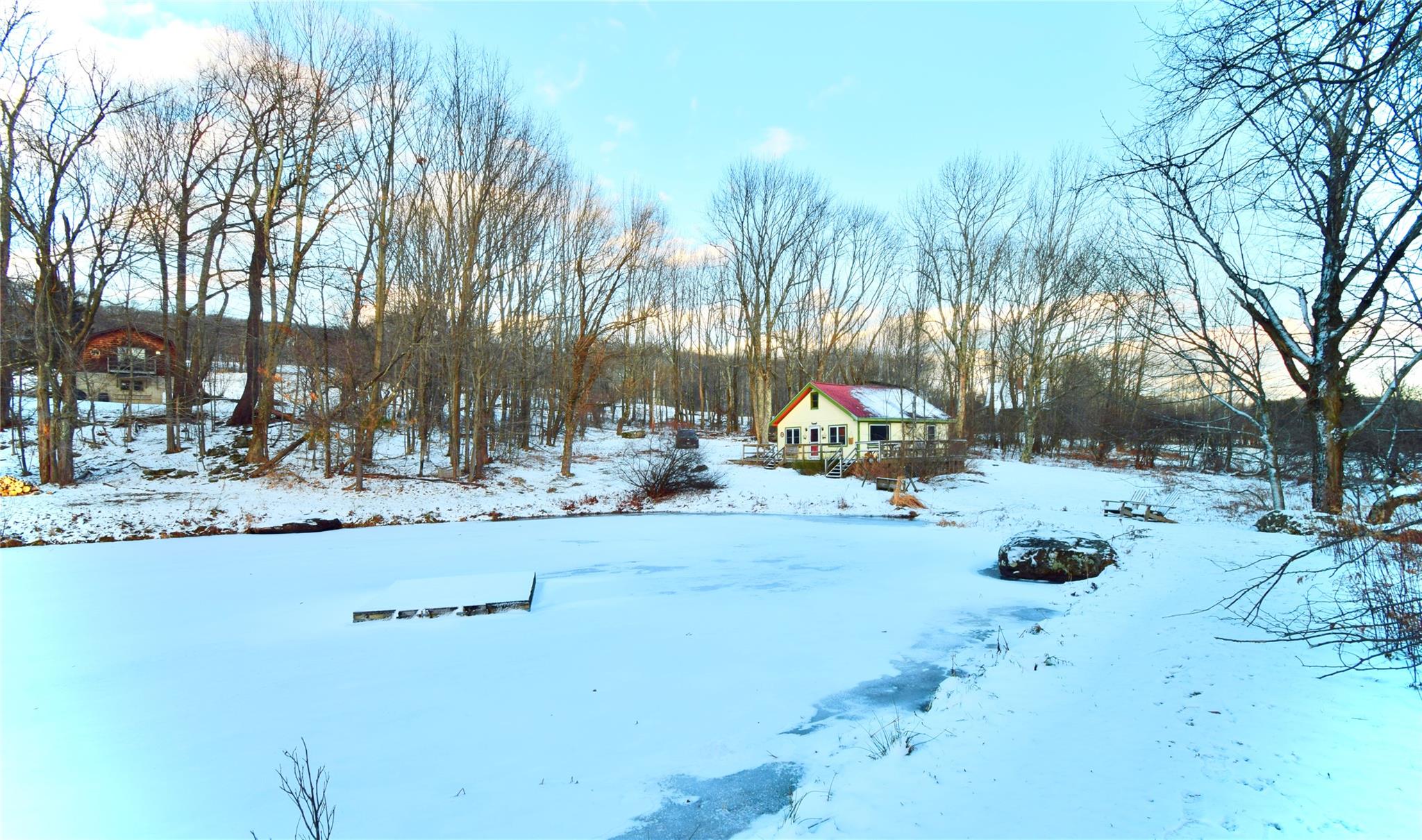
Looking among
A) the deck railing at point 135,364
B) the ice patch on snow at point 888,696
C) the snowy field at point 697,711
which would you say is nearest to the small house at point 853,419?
the snowy field at point 697,711

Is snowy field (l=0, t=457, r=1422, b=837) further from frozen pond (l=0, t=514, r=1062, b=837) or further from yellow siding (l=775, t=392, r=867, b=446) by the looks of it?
yellow siding (l=775, t=392, r=867, b=446)

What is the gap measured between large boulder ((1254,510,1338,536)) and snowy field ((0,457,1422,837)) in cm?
229

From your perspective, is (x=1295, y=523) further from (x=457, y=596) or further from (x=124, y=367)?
(x=124, y=367)

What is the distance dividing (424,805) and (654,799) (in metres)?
1.27

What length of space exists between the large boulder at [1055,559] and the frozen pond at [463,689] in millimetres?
512

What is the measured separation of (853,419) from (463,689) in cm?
2536

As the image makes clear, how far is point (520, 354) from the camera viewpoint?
2720 cm

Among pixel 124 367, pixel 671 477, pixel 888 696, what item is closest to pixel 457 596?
pixel 888 696

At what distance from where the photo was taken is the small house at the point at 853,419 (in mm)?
28797

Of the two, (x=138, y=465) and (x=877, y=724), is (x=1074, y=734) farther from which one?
(x=138, y=465)

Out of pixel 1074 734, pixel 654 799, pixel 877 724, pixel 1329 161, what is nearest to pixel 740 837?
pixel 654 799

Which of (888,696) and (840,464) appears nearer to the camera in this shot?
(888,696)

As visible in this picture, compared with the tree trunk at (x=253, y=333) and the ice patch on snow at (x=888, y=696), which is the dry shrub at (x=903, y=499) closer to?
the ice patch on snow at (x=888, y=696)

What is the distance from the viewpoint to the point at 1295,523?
11.5 metres
